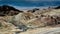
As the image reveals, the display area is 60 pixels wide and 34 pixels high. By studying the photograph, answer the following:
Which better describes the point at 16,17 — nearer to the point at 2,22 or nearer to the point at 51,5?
the point at 2,22

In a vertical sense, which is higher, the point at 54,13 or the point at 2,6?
the point at 2,6

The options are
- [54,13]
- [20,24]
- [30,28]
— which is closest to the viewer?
[30,28]

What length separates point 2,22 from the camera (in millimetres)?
3039

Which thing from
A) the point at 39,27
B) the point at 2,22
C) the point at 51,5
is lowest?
the point at 39,27

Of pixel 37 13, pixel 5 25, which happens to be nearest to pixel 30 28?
pixel 5 25

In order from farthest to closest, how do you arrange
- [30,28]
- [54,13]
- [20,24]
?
[54,13] → [20,24] → [30,28]

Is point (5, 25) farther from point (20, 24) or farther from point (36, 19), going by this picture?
point (36, 19)

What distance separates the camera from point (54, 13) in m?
3.46

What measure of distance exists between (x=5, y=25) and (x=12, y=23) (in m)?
0.24

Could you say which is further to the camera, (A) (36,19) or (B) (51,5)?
(B) (51,5)

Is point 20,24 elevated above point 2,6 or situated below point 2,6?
below

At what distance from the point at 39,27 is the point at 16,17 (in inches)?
21.2

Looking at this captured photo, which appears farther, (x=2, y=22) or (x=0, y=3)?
(x=0, y=3)

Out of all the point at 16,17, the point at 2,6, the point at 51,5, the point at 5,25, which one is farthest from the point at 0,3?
the point at 51,5
